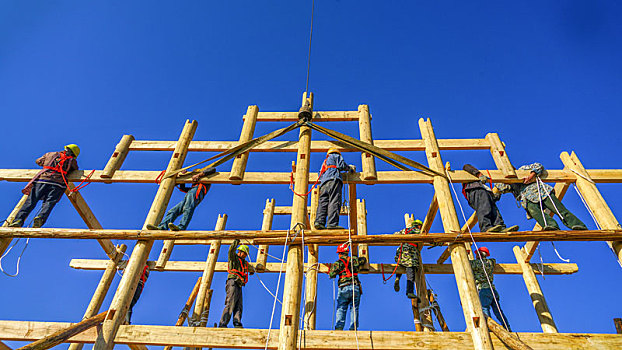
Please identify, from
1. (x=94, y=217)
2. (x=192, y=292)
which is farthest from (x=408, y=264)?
(x=94, y=217)

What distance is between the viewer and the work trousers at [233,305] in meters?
7.64

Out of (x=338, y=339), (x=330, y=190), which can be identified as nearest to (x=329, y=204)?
(x=330, y=190)

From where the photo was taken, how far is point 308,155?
674cm

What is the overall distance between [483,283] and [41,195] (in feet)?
29.3

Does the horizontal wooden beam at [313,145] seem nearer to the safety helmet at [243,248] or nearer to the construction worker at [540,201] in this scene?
the construction worker at [540,201]

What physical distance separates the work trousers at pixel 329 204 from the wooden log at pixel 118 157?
4.06m

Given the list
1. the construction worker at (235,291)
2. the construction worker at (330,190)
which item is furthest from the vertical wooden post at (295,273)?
the construction worker at (235,291)

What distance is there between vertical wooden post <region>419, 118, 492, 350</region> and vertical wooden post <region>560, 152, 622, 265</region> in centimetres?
254

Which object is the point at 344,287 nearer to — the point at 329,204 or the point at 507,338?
the point at 329,204

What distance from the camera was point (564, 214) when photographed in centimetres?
675

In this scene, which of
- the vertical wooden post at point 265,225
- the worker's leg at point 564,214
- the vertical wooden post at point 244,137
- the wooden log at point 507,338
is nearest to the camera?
the wooden log at point 507,338

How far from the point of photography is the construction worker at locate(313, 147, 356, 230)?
650 centimetres

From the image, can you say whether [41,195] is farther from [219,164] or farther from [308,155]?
[308,155]

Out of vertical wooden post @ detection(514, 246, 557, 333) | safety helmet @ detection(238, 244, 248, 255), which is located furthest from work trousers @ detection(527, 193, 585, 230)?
safety helmet @ detection(238, 244, 248, 255)
